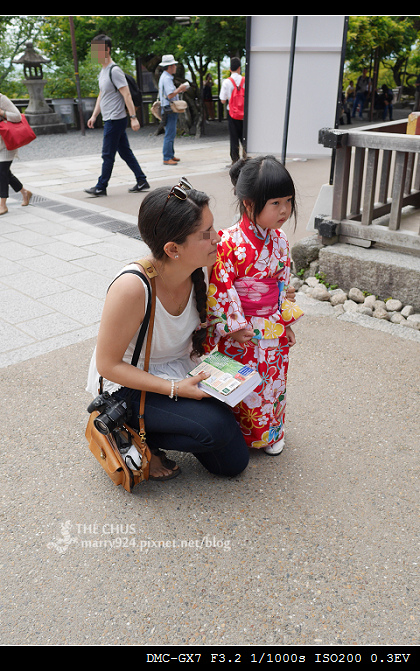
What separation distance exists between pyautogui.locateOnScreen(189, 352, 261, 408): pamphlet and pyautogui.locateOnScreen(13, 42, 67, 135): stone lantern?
14372 millimetres

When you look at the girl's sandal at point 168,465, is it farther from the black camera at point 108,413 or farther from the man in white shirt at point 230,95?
the man in white shirt at point 230,95

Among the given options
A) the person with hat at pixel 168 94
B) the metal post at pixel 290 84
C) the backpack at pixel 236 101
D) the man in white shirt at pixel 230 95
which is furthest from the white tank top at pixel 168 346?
the person with hat at pixel 168 94

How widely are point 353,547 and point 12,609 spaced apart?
1.16 metres

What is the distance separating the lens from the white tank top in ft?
6.95

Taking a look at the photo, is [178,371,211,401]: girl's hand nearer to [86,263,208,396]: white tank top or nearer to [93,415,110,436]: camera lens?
Result: [86,263,208,396]: white tank top

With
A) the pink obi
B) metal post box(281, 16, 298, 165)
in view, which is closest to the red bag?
metal post box(281, 16, 298, 165)

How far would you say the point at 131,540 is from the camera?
2000 mm

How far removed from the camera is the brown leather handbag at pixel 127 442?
2043 millimetres

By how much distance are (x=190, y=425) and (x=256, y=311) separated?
0.55 m

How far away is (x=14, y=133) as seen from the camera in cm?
594

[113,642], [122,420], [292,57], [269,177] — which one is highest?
[292,57]

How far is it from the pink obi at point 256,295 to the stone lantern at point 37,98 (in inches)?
559
